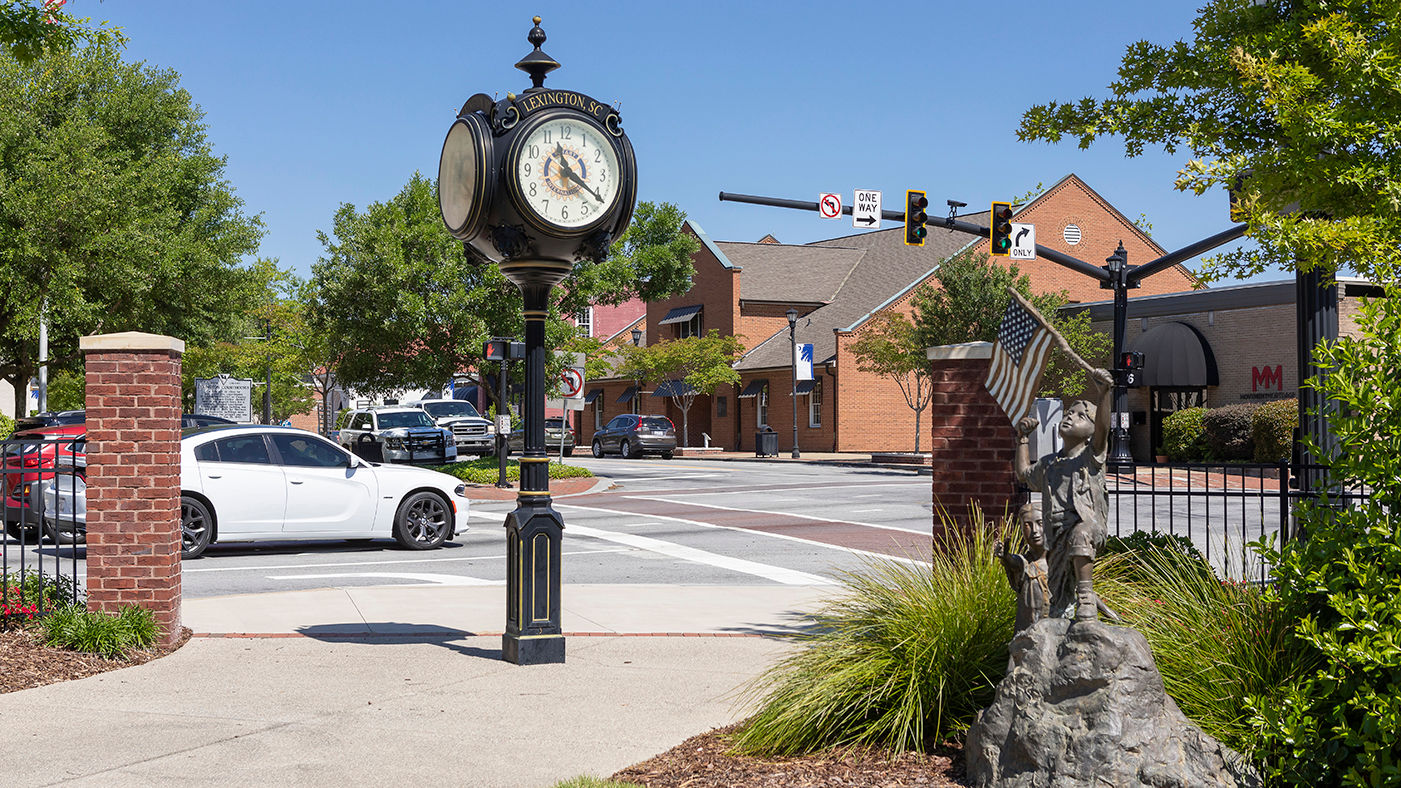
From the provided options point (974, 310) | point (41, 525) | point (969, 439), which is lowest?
point (41, 525)

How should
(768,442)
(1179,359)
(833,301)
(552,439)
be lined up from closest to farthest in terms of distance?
(1179,359)
(768,442)
(552,439)
(833,301)

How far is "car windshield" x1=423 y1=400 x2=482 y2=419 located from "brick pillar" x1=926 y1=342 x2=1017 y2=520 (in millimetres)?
31853

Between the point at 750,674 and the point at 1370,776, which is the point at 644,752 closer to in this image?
the point at 750,674

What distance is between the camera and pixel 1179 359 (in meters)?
35.4

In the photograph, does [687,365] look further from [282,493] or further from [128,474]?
[128,474]

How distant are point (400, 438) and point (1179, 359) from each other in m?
22.5

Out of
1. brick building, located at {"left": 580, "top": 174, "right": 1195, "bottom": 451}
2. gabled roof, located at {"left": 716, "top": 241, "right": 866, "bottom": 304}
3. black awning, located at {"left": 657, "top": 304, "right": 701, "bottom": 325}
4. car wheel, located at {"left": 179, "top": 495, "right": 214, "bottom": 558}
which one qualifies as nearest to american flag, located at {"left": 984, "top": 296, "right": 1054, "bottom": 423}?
car wheel, located at {"left": 179, "top": 495, "right": 214, "bottom": 558}

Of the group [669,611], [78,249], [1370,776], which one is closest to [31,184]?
[78,249]

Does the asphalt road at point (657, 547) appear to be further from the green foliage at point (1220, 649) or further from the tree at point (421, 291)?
the tree at point (421, 291)

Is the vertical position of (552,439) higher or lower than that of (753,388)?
lower

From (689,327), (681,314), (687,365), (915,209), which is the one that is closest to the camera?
(915,209)

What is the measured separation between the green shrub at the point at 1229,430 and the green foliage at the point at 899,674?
92.2 ft

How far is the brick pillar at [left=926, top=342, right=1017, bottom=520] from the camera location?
8336mm

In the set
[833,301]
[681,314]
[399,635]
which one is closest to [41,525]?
[399,635]
